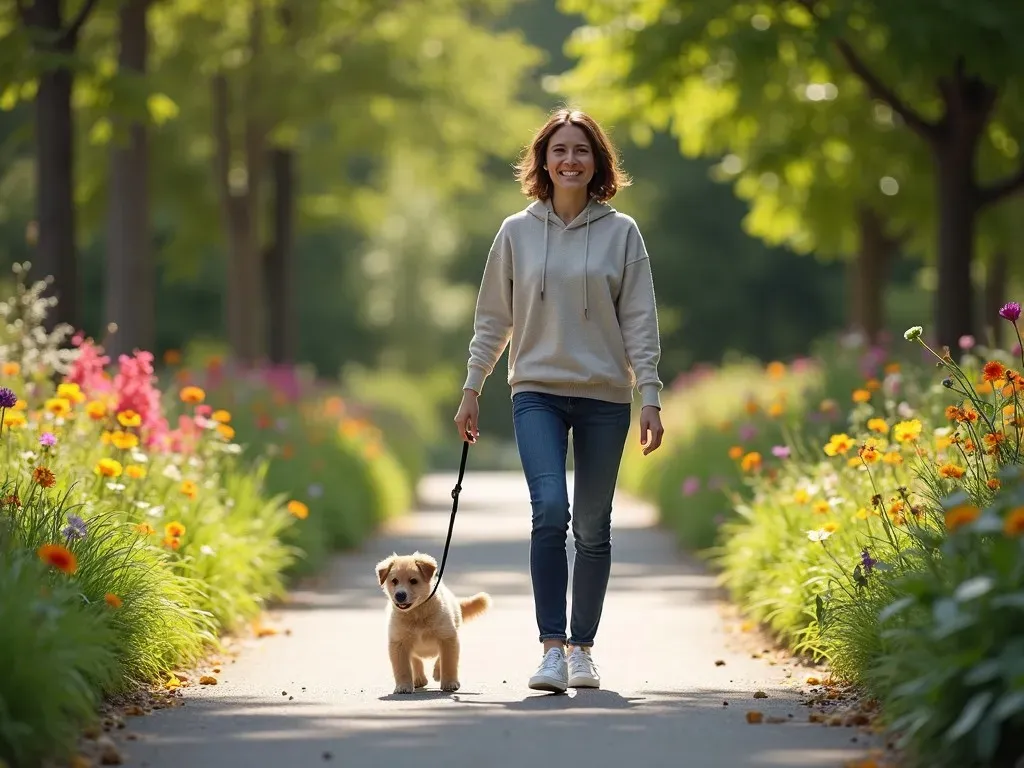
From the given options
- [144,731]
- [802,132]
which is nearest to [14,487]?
[144,731]

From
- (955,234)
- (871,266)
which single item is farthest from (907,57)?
(871,266)

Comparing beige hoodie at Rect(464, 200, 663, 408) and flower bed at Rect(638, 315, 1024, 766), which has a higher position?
beige hoodie at Rect(464, 200, 663, 408)

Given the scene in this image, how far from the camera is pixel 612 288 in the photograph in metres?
7.36

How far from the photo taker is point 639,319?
7301mm

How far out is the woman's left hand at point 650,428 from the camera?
7.08 m

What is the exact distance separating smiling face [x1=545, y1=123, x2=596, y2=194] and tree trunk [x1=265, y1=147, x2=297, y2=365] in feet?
58.7

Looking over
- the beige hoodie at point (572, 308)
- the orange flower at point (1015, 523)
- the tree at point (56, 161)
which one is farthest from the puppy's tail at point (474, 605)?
the tree at point (56, 161)

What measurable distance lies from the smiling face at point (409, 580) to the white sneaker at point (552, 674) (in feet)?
1.79

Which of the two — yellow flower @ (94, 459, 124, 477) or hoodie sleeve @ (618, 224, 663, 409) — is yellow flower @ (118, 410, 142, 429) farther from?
hoodie sleeve @ (618, 224, 663, 409)

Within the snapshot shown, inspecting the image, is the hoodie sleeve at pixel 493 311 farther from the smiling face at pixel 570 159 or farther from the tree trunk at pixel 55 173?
the tree trunk at pixel 55 173

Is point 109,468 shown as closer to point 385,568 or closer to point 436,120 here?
point 385,568

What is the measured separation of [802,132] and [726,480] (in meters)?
7.12

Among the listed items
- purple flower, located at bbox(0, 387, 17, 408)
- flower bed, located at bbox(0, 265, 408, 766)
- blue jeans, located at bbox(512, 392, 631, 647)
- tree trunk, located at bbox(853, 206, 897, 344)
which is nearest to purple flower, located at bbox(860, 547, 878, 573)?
blue jeans, located at bbox(512, 392, 631, 647)

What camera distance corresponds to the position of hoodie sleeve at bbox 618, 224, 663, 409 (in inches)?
285
